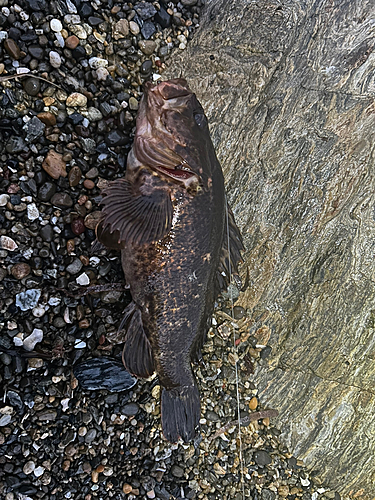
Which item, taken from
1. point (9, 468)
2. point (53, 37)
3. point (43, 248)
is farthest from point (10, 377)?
point (53, 37)

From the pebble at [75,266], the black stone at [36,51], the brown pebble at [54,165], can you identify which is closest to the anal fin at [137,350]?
the pebble at [75,266]

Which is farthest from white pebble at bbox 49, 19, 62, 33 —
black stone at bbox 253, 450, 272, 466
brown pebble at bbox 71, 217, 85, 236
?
black stone at bbox 253, 450, 272, 466

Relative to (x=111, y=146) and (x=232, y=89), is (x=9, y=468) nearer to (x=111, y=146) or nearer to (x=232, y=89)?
(x=111, y=146)

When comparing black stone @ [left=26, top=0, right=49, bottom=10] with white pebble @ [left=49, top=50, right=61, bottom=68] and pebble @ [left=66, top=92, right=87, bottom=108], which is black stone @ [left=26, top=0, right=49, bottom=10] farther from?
pebble @ [left=66, top=92, right=87, bottom=108]

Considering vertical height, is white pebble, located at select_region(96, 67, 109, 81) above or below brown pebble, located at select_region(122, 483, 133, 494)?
above

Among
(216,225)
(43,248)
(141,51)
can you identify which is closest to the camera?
(216,225)
